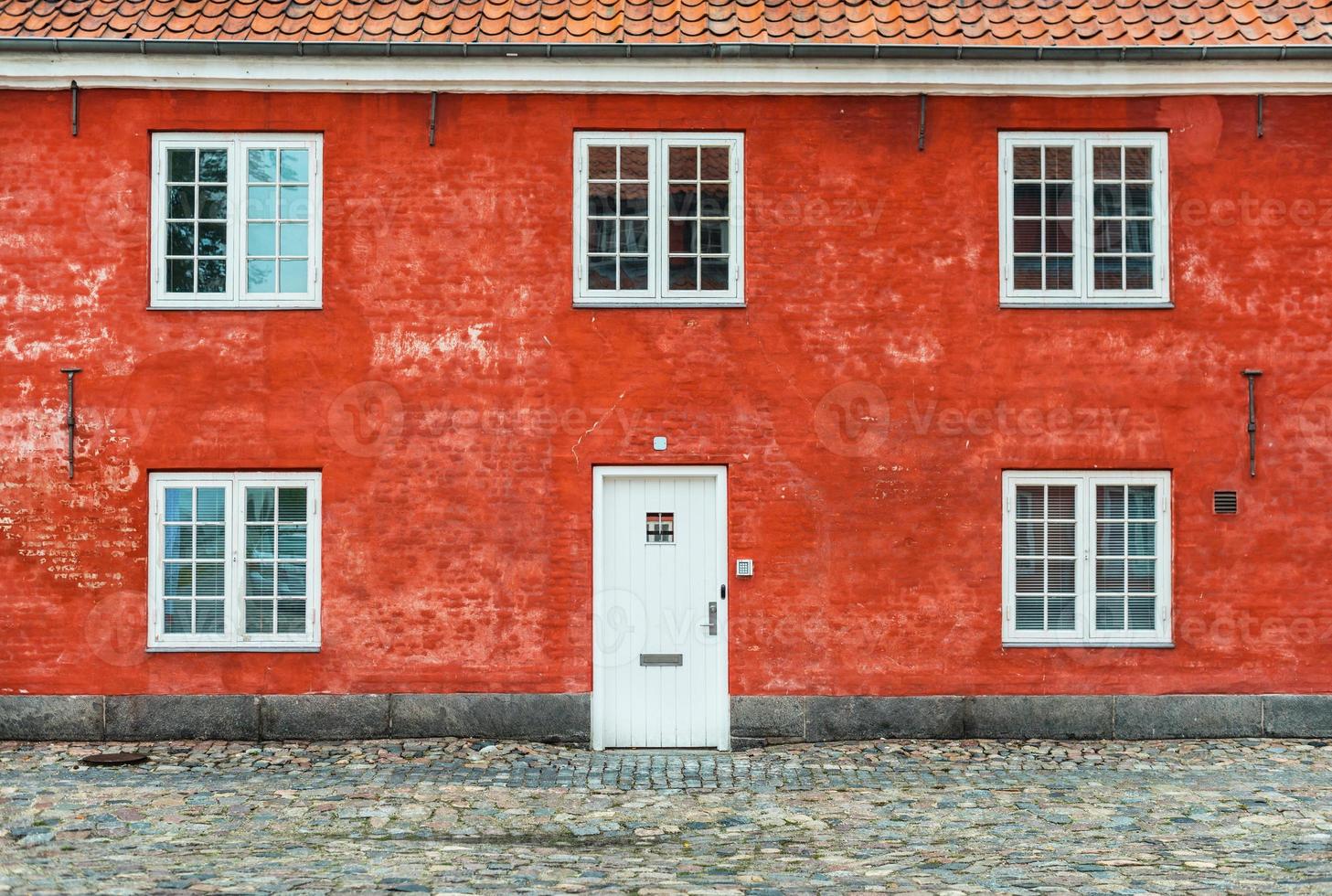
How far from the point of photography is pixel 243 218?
472 inches

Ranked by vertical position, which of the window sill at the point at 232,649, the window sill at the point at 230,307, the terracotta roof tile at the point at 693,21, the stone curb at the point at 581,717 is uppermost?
the terracotta roof tile at the point at 693,21

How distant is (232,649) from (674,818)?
4373 mm

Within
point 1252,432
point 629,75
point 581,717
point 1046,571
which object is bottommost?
point 581,717

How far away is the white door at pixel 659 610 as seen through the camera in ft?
39.3

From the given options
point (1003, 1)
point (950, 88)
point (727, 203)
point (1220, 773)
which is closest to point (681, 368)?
point (727, 203)

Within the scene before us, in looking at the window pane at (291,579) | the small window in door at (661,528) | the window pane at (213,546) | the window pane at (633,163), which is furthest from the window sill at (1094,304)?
the window pane at (213,546)

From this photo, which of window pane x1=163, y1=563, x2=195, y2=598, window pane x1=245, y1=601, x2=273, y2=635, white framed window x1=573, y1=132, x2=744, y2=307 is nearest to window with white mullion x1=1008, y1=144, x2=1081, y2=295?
white framed window x1=573, y1=132, x2=744, y2=307

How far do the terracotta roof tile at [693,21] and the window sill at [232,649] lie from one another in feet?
16.5

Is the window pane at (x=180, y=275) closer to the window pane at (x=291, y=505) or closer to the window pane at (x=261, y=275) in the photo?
the window pane at (x=261, y=275)

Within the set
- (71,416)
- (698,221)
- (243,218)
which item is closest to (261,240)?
(243,218)

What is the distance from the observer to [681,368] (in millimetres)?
12000

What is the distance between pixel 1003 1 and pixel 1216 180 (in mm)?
2399

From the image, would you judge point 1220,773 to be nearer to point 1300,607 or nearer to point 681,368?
point 1300,607

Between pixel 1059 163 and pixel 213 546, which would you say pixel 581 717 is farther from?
pixel 1059 163
